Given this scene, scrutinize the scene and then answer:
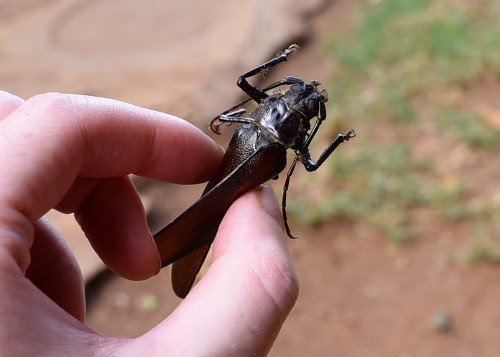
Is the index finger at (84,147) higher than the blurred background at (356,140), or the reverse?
the index finger at (84,147)

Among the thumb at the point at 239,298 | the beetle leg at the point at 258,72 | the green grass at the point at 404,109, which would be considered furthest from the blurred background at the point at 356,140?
the thumb at the point at 239,298

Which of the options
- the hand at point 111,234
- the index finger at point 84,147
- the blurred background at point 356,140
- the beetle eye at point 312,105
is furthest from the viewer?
the blurred background at point 356,140

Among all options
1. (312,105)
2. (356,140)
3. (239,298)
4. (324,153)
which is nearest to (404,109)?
(356,140)

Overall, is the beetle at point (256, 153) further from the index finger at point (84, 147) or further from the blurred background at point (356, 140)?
the blurred background at point (356, 140)

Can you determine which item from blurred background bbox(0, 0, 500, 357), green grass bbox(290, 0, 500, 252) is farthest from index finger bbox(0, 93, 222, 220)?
green grass bbox(290, 0, 500, 252)

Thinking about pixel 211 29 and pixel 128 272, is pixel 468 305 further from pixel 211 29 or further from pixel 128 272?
pixel 211 29

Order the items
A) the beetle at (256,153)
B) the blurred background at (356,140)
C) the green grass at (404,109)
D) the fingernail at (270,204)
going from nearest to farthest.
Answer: the fingernail at (270,204)
the beetle at (256,153)
the blurred background at (356,140)
the green grass at (404,109)

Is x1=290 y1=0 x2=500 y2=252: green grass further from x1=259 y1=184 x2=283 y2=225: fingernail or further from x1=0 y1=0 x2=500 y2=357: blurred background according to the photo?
x1=259 y1=184 x2=283 y2=225: fingernail

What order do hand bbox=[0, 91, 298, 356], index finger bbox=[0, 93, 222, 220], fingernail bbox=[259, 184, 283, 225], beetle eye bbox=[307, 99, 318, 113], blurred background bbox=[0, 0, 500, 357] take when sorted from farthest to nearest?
blurred background bbox=[0, 0, 500, 357] < beetle eye bbox=[307, 99, 318, 113] < fingernail bbox=[259, 184, 283, 225] < index finger bbox=[0, 93, 222, 220] < hand bbox=[0, 91, 298, 356]
